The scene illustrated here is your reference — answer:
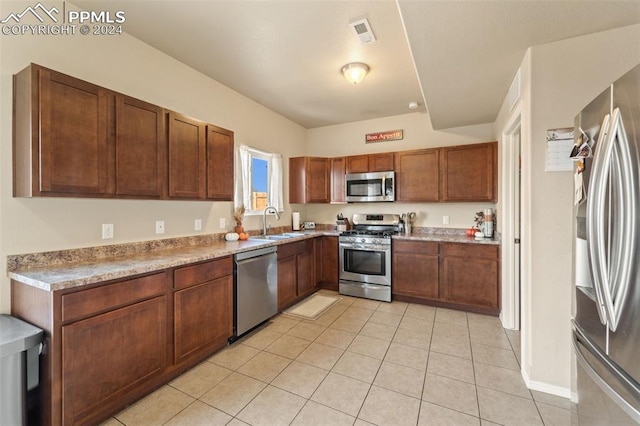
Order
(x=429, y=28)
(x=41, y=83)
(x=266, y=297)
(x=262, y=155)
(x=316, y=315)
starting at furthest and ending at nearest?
(x=262, y=155) → (x=316, y=315) → (x=266, y=297) → (x=429, y=28) → (x=41, y=83)

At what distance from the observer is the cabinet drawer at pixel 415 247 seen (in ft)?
11.9

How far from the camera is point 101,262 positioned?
200cm

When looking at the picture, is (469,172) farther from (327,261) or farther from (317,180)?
(327,261)

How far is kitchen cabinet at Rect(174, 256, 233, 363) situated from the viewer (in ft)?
6.98

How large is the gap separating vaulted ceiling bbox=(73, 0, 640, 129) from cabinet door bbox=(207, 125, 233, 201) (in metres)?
0.75

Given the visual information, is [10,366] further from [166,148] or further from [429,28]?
[429,28]

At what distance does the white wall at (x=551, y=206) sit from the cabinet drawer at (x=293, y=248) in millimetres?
2444

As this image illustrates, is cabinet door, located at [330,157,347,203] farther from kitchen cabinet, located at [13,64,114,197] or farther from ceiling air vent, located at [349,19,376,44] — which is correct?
kitchen cabinet, located at [13,64,114,197]

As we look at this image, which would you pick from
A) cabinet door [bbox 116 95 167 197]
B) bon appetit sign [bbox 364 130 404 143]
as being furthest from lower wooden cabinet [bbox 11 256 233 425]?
bon appetit sign [bbox 364 130 404 143]

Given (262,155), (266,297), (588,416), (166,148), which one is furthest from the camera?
(262,155)

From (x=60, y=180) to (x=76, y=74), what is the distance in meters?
0.94

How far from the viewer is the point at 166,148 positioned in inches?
93.2

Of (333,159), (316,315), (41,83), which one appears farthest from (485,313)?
(41,83)

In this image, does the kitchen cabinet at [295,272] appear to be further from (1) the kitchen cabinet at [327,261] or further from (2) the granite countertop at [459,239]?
(2) the granite countertop at [459,239]
